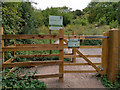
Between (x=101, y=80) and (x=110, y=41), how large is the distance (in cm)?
94

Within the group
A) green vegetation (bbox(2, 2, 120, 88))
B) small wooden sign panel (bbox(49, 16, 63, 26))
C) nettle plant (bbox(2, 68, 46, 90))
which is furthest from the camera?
small wooden sign panel (bbox(49, 16, 63, 26))

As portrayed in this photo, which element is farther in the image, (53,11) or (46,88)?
(53,11)

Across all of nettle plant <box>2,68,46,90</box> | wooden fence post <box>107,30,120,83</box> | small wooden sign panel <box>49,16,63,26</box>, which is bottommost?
nettle plant <box>2,68,46,90</box>

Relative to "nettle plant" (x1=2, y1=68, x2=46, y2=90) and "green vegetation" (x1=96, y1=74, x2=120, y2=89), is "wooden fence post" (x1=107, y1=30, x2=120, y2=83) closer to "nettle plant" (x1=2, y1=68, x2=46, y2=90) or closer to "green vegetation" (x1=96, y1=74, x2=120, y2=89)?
"green vegetation" (x1=96, y1=74, x2=120, y2=89)

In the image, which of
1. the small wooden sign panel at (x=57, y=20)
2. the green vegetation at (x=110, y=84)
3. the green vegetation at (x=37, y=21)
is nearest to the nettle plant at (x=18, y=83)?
the green vegetation at (x=37, y=21)

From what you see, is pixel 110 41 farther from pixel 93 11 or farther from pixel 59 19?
pixel 93 11

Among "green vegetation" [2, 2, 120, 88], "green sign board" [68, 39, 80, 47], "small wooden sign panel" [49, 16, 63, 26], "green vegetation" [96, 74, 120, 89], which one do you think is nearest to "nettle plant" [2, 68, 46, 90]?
"green vegetation" [2, 2, 120, 88]

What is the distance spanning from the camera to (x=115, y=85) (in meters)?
2.15

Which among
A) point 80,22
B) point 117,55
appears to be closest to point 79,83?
point 117,55

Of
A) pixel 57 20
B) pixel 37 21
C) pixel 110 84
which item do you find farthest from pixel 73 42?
pixel 37 21

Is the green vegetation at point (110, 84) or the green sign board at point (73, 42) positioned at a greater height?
the green sign board at point (73, 42)

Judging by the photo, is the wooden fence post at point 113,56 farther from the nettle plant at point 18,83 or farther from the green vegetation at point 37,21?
the nettle plant at point 18,83

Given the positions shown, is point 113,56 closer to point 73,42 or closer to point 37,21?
point 73,42

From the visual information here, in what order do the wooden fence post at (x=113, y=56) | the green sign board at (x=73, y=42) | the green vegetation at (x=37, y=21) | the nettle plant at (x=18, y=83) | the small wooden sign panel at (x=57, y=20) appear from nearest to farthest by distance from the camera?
the nettle plant at (x=18, y=83)
the green vegetation at (x=37, y=21)
the wooden fence post at (x=113, y=56)
the green sign board at (x=73, y=42)
the small wooden sign panel at (x=57, y=20)
